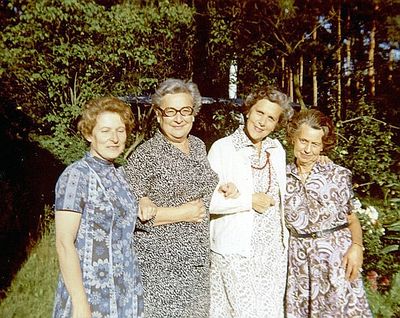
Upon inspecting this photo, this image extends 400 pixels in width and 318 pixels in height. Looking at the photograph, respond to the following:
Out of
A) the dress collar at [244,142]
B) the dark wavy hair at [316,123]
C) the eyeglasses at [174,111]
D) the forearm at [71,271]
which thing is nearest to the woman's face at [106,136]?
the eyeglasses at [174,111]

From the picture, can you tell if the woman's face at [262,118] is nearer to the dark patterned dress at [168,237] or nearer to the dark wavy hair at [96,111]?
the dark patterned dress at [168,237]

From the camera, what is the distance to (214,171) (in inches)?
126

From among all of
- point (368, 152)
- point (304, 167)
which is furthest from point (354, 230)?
point (368, 152)

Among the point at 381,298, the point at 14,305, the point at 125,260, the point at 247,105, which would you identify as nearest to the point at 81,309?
the point at 125,260

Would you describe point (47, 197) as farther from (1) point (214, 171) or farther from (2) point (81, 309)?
(2) point (81, 309)

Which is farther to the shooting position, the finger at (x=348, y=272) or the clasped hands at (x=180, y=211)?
the finger at (x=348, y=272)

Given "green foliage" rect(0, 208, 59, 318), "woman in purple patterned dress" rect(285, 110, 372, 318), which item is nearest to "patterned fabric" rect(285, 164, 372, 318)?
"woman in purple patterned dress" rect(285, 110, 372, 318)

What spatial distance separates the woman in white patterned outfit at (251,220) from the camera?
3156 millimetres

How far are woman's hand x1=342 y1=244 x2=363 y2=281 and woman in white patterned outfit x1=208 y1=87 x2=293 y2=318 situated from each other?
16.6 inches

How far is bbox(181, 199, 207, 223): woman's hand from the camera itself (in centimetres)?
283

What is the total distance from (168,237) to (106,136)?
72 cm

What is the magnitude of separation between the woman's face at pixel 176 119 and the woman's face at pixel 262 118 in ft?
1.84

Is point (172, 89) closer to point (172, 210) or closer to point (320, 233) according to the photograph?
point (172, 210)

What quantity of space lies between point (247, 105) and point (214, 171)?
21.5 inches
